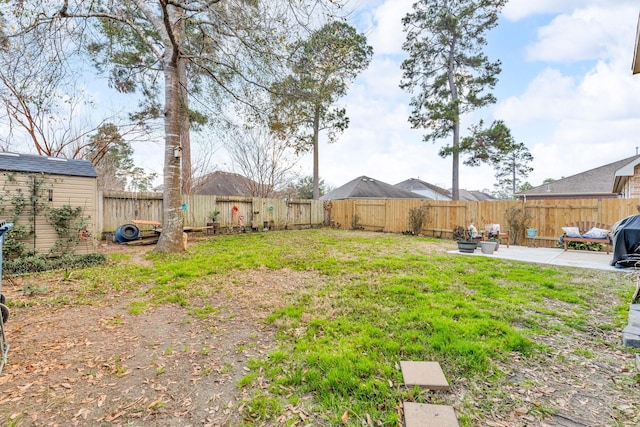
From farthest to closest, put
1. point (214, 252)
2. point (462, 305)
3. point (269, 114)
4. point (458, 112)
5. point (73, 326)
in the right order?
point (458, 112)
point (269, 114)
point (214, 252)
point (462, 305)
point (73, 326)

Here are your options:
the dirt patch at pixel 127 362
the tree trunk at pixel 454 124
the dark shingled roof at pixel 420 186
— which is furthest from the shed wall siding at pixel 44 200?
the dark shingled roof at pixel 420 186

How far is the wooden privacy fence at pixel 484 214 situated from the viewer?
304 inches

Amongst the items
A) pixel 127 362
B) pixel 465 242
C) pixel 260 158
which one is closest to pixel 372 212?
pixel 465 242

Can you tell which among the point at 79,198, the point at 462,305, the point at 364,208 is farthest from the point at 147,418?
the point at 364,208

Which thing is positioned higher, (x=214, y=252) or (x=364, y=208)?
(x=364, y=208)

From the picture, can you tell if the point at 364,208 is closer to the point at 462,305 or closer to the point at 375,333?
the point at 462,305

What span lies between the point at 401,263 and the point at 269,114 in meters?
4.96

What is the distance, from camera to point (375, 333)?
2.53 m

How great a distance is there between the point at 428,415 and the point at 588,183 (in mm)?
22496

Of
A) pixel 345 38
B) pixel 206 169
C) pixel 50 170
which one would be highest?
pixel 345 38

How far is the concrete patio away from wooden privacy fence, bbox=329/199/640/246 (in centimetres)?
109

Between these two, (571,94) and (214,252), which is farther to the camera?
(571,94)

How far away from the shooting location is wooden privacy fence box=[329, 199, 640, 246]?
304 inches

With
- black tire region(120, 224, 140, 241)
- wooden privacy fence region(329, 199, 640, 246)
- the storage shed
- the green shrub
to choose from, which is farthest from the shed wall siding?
wooden privacy fence region(329, 199, 640, 246)
